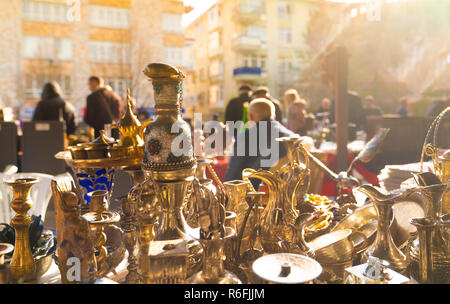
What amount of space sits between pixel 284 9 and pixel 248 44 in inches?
139

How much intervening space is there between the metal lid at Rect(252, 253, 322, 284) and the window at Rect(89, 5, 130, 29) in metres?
14.9

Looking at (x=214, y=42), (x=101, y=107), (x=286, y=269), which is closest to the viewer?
(x=286, y=269)

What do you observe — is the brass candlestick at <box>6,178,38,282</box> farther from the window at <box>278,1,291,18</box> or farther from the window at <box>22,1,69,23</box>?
the window at <box>278,1,291,18</box>

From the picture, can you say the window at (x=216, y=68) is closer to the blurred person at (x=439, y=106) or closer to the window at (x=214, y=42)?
the window at (x=214, y=42)

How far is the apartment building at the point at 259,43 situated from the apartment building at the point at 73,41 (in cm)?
851

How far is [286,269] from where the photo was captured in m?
0.60

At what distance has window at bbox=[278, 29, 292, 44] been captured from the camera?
76.1 ft

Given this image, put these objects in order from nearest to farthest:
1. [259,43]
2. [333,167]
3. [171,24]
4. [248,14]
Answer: [333,167], [171,24], [248,14], [259,43]

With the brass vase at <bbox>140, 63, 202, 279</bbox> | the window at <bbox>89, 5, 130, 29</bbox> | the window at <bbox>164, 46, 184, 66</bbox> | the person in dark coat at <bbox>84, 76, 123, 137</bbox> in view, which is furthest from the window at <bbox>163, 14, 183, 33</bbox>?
the brass vase at <bbox>140, 63, 202, 279</bbox>

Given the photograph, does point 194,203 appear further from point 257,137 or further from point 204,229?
point 257,137

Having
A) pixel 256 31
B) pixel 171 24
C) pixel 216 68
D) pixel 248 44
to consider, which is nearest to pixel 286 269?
pixel 171 24

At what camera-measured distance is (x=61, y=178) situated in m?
0.83

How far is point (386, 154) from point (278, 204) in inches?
94.5
